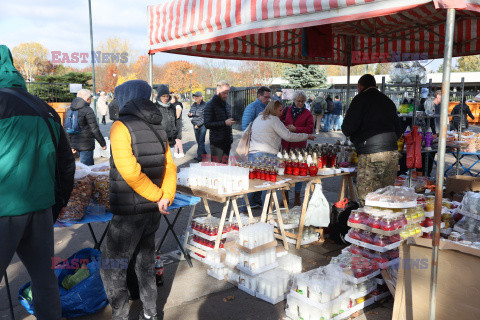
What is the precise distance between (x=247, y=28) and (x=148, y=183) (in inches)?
72.1

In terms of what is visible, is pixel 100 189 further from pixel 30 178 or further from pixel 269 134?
pixel 269 134

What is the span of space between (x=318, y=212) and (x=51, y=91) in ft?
46.1

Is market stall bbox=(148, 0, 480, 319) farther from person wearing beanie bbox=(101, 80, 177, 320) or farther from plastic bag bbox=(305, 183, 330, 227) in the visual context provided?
plastic bag bbox=(305, 183, 330, 227)

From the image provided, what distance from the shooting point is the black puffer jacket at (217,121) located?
21.8 ft

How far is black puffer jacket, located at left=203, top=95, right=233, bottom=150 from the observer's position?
6.64 meters

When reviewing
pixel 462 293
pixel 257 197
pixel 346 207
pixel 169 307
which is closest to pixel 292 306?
pixel 169 307

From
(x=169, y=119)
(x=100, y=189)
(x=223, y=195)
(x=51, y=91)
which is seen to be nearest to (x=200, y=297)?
(x=223, y=195)

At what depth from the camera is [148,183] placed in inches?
113

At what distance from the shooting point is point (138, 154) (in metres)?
2.84

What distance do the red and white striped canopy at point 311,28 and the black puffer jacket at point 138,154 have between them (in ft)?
4.59

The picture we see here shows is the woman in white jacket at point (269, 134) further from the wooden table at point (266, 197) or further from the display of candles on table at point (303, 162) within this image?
the wooden table at point (266, 197)

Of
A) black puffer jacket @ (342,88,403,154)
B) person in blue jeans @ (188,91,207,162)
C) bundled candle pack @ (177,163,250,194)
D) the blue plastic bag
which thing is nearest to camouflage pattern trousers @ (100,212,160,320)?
the blue plastic bag

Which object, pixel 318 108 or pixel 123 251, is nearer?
pixel 123 251

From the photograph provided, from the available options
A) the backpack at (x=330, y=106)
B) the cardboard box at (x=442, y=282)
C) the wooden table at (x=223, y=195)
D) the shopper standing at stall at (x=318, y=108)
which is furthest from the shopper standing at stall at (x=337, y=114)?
the cardboard box at (x=442, y=282)
